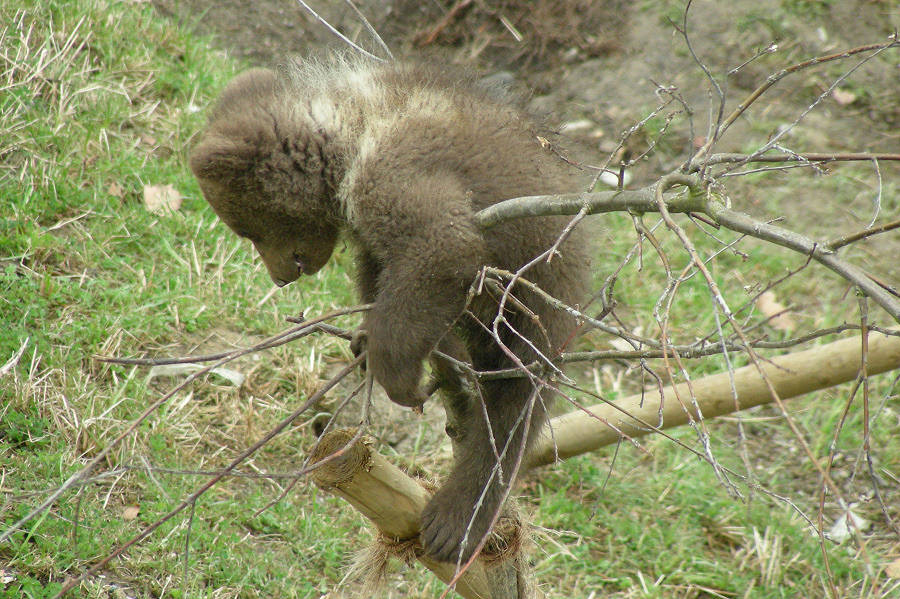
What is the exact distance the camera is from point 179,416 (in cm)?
427

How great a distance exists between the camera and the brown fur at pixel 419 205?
10.2ft

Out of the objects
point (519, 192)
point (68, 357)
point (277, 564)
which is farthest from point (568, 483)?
point (68, 357)

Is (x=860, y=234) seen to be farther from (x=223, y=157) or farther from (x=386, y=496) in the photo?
(x=223, y=157)

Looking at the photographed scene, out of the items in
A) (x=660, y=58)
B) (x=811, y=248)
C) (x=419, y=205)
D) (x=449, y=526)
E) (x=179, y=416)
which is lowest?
(x=179, y=416)

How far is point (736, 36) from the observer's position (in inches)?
287

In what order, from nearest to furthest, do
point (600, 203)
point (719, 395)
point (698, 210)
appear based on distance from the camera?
point (698, 210) < point (600, 203) < point (719, 395)

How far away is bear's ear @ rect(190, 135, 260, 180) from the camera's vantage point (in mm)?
3412

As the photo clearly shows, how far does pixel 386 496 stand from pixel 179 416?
63.5 inches

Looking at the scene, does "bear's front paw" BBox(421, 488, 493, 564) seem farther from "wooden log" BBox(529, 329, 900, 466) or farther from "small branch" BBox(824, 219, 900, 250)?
"small branch" BBox(824, 219, 900, 250)

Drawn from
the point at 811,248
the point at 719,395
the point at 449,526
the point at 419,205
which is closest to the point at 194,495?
the point at 449,526

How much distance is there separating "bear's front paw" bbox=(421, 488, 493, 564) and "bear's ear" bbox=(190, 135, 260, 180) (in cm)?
152

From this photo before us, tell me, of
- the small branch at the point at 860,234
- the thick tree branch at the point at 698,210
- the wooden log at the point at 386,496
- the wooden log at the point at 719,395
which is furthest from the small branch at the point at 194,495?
the wooden log at the point at 719,395

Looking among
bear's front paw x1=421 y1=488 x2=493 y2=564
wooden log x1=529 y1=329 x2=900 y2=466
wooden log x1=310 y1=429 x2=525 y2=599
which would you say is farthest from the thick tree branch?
wooden log x1=529 y1=329 x2=900 y2=466

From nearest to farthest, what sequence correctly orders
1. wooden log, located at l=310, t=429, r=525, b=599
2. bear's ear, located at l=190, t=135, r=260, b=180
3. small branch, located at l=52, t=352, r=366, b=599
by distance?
small branch, located at l=52, t=352, r=366, b=599, wooden log, located at l=310, t=429, r=525, b=599, bear's ear, located at l=190, t=135, r=260, b=180
